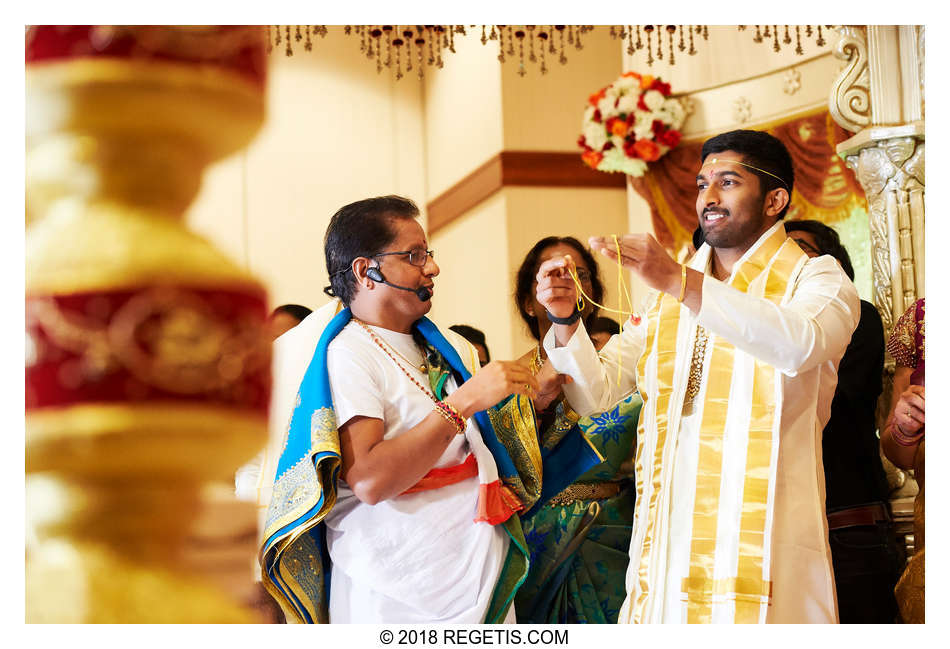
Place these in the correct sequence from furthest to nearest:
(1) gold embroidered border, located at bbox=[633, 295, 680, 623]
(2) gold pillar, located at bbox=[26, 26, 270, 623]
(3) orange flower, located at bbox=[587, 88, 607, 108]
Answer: (3) orange flower, located at bbox=[587, 88, 607, 108] < (1) gold embroidered border, located at bbox=[633, 295, 680, 623] < (2) gold pillar, located at bbox=[26, 26, 270, 623]

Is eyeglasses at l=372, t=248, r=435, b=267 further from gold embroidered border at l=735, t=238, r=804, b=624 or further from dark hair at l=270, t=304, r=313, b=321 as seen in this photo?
dark hair at l=270, t=304, r=313, b=321

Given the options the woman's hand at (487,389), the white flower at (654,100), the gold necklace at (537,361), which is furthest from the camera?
the white flower at (654,100)

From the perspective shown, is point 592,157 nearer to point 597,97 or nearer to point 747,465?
point 597,97

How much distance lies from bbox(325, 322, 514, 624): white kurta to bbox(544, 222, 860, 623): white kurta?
455 millimetres

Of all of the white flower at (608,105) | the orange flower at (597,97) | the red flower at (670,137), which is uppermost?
the orange flower at (597,97)

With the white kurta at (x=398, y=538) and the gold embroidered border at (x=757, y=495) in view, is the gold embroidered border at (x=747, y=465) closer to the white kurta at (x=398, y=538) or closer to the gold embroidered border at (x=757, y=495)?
the gold embroidered border at (x=757, y=495)

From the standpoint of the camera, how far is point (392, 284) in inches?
108

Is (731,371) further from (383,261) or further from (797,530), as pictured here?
(383,261)

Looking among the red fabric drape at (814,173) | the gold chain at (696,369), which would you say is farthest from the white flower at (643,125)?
the gold chain at (696,369)

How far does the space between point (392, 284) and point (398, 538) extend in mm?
660

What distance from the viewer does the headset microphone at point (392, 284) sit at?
276cm

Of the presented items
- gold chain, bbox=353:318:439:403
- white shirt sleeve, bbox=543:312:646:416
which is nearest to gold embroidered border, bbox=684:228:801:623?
white shirt sleeve, bbox=543:312:646:416

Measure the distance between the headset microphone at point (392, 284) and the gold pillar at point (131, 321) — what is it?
0.35 m

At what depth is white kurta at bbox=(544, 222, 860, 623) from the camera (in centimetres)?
261
